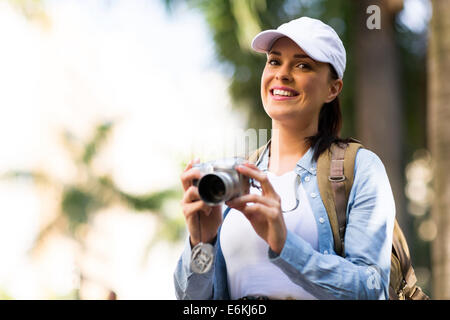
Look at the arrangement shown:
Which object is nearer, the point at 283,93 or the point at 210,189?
the point at 210,189

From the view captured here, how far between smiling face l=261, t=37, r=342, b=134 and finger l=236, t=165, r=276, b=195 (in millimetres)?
265

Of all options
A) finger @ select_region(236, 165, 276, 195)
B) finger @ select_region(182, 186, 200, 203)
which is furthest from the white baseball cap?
finger @ select_region(182, 186, 200, 203)

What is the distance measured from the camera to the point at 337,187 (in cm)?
155

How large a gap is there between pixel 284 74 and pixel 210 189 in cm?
40

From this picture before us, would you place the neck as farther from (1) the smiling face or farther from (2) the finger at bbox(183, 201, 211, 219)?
(2) the finger at bbox(183, 201, 211, 219)

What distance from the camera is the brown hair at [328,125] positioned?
1668 mm

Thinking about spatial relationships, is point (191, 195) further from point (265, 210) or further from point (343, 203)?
point (343, 203)

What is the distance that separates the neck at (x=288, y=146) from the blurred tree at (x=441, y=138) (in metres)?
3.00

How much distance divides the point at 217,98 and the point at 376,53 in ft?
6.98

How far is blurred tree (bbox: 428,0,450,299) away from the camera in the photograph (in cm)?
435

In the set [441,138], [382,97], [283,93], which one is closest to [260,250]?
[283,93]

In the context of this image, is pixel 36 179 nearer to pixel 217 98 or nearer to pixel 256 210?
pixel 217 98

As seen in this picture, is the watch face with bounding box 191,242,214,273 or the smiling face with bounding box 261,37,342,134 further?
the smiling face with bounding box 261,37,342,134

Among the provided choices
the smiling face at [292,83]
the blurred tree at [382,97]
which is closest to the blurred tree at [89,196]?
the blurred tree at [382,97]
